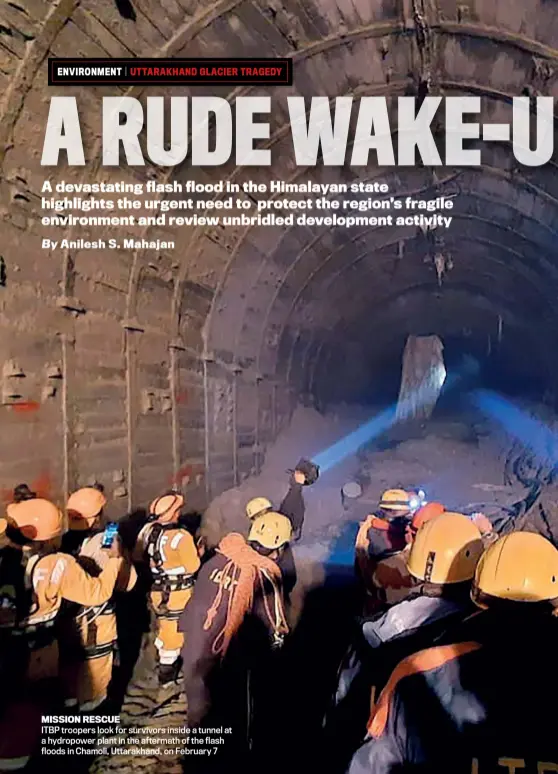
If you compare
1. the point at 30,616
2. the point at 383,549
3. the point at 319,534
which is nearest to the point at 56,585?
the point at 30,616

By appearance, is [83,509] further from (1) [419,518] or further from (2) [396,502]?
(1) [419,518]

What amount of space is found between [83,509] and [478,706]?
9.73 feet

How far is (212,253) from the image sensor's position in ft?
22.4

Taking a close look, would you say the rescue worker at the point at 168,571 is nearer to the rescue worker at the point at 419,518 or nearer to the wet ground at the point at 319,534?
the wet ground at the point at 319,534

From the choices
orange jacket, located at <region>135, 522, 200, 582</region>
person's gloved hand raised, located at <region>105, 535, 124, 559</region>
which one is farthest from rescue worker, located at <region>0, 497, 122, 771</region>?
orange jacket, located at <region>135, 522, 200, 582</region>

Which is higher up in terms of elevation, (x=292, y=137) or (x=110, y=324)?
(x=292, y=137)

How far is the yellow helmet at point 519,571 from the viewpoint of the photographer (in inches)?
85.0

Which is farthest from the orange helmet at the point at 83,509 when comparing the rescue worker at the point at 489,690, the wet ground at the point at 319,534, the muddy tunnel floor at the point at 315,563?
the rescue worker at the point at 489,690

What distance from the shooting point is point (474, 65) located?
18.2 ft

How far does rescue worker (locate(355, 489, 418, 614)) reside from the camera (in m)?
3.61

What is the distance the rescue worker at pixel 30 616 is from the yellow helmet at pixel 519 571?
2.05 meters

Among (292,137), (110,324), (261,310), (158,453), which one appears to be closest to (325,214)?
(292,137)

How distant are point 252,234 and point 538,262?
15.7 ft

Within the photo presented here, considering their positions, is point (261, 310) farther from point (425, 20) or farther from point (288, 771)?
point (288, 771)
